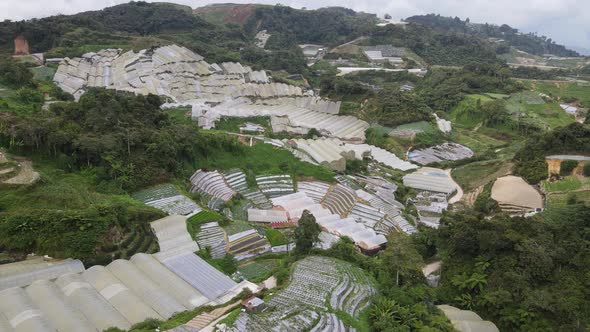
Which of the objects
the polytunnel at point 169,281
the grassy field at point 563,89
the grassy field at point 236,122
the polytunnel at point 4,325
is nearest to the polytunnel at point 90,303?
the polytunnel at point 4,325

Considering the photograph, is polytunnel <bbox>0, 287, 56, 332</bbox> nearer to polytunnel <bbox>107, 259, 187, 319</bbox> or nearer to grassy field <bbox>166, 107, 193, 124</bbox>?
polytunnel <bbox>107, 259, 187, 319</bbox>

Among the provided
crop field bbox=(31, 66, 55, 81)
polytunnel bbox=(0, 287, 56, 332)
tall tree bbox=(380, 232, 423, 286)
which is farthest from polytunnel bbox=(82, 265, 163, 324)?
crop field bbox=(31, 66, 55, 81)

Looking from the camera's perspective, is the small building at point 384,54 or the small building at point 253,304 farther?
the small building at point 384,54

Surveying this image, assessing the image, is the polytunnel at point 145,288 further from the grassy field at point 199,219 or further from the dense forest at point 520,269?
the dense forest at point 520,269

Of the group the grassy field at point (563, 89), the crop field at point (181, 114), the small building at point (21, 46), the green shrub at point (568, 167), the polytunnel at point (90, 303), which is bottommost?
the polytunnel at point (90, 303)

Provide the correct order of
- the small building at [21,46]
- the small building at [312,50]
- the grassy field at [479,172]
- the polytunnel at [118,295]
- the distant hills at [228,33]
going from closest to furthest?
the polytunnel at [118,295] < the grassy field at [479,172] < the small building at [21,46] < the distant hills at [228,33] < the small building at [312,50]

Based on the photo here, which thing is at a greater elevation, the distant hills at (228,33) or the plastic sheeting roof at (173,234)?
the distant hills at (228,33)

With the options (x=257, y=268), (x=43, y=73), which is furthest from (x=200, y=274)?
(x=43, y=73)
